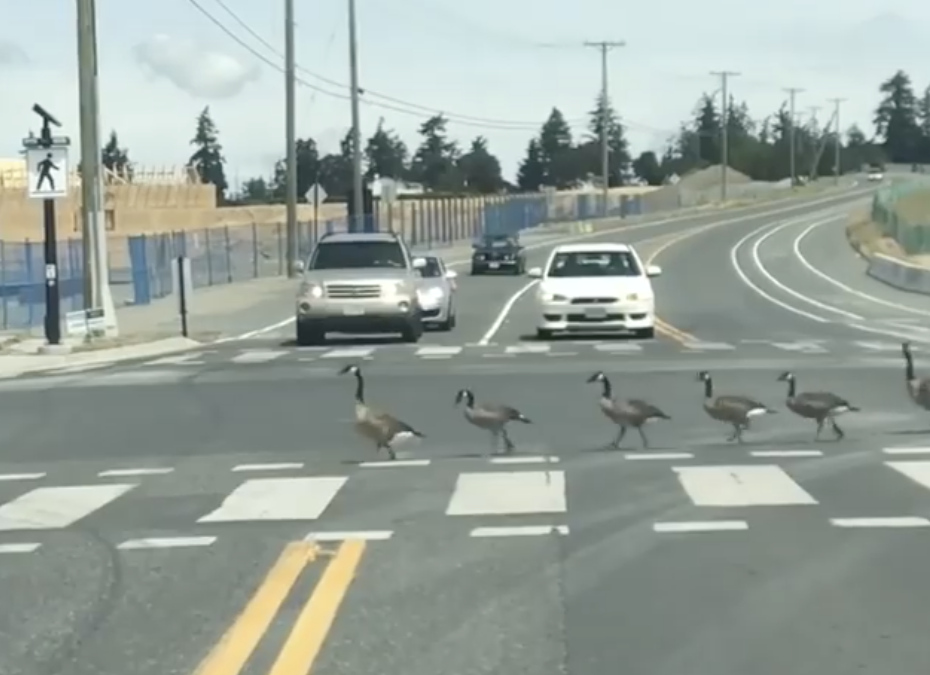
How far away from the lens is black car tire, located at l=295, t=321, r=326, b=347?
3100 centimetres

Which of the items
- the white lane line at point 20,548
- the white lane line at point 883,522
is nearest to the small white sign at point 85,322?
the white lane line at point 20,548

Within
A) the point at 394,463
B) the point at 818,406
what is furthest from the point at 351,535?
the point at 818,406

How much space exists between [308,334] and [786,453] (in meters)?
17.7

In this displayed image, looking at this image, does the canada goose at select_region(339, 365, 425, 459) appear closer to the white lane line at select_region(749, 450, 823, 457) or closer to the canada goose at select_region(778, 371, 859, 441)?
the white lane line at select_region(749, 450, 823, 457)

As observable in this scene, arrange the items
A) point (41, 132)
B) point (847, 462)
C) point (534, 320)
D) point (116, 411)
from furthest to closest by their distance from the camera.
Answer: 1. point (534, 320)
2. point (41, 132)
3. point (116, 411)
4. point (847, 462)

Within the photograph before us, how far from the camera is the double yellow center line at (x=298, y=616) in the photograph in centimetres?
749

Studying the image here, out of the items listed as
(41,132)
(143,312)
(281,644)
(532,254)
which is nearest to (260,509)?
(281,644)

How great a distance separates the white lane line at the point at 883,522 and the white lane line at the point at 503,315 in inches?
794

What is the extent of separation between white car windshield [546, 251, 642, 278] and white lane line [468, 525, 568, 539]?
21483 mm

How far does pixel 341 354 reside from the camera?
28.1 metres

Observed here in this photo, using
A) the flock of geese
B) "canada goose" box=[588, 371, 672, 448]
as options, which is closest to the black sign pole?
the flock of geese

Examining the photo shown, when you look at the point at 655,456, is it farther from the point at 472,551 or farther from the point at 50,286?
the point at 50,286

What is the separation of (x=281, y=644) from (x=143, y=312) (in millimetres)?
37115

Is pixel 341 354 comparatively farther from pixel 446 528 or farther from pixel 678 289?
pixel 678 289
